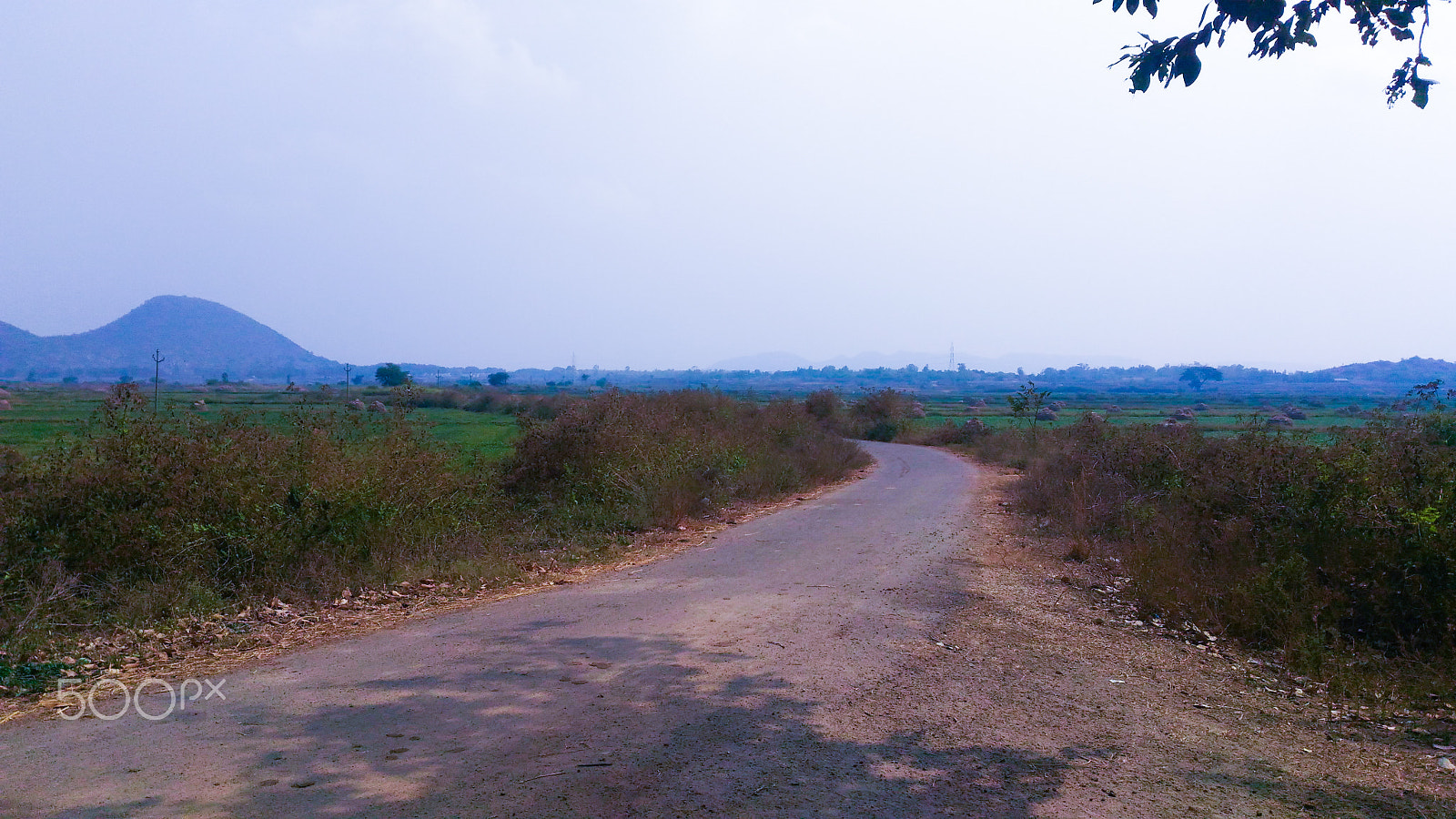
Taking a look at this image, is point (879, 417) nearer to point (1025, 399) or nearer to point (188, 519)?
point (1025, 399)

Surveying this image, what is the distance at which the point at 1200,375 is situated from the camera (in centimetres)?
17925

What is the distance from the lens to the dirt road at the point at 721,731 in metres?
4.30

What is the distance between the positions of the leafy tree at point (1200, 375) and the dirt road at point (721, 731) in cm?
18019

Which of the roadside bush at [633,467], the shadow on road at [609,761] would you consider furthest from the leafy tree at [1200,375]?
the shadow on road at [609,761]

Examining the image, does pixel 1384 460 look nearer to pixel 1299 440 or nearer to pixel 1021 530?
pixel 1299 440

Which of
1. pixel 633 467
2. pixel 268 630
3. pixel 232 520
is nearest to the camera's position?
pixel 268 630

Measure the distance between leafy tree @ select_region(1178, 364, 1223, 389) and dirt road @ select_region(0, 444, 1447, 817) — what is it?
591 feet

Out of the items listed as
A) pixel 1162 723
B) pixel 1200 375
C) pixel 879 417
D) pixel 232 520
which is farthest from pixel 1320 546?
pixel 1200 375

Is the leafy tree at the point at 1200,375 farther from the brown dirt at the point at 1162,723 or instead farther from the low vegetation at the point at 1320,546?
the brown dirt at the point at 1162,723

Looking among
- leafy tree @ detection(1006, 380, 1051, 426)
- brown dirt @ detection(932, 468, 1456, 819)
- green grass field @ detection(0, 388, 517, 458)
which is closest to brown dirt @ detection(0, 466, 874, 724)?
green grass field @ detection(0, 388, 517, 458)

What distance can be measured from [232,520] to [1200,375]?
19747 centimetres

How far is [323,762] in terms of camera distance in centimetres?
466

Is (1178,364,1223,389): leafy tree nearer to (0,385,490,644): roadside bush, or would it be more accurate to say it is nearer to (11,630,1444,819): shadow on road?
(0,385,490,644): roadside bush

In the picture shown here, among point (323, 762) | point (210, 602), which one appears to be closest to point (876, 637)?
point (323, 762)
